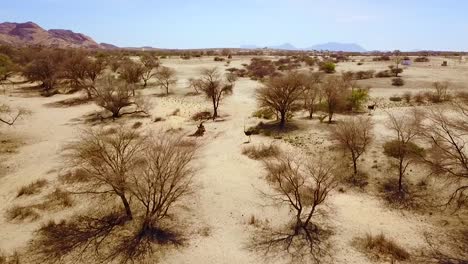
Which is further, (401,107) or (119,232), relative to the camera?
(401,107)

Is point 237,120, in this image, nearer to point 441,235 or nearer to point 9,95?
point 441,235

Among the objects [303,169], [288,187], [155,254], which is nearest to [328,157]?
[303,169]

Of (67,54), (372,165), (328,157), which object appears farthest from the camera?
(67,54)

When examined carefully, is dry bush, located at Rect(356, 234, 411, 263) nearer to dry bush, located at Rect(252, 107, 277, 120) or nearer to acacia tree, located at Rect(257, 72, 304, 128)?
acacia tree, located at Rect(257, 72, 304, 128)

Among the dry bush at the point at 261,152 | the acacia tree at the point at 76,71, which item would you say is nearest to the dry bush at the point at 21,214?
the dry bush at the point at 261,152

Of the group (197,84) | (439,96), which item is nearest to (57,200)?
(197,84)

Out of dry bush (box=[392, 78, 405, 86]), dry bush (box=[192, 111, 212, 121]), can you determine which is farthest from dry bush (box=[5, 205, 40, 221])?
dry bush (box=[392, 78, 405, 86])

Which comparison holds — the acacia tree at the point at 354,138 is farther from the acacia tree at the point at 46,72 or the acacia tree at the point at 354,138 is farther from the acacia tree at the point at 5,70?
the acacia tree at the point at 5,70
